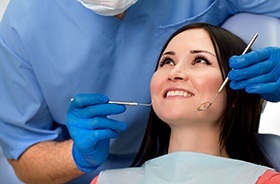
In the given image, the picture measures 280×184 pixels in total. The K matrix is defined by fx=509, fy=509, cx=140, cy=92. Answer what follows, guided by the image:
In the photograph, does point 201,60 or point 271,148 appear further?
point 271,148

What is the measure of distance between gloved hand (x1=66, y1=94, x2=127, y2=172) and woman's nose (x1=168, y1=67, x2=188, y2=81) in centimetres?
17

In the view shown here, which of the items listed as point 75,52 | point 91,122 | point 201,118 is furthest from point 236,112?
point 75,52

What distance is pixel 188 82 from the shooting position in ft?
4.50

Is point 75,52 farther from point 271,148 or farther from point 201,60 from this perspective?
point 271,148

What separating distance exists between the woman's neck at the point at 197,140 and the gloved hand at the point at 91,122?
0.17m

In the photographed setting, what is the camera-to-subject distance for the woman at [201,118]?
4.41 ft

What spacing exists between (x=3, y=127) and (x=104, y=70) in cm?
40

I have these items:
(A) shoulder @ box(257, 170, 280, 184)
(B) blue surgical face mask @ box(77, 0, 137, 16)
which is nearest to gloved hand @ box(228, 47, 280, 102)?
(A) shoulder @ box(257, 170, 280, 184)

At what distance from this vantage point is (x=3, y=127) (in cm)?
171

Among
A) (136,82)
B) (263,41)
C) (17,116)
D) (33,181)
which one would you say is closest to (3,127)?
(17,116)

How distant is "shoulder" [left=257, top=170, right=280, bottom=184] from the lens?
1263mm

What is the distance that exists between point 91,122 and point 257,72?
0.47 meters

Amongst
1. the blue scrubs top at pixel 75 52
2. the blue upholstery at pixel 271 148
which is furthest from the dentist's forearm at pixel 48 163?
the blue upholstery at pixel 271 148

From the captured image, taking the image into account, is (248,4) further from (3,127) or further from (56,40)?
(3,127)
